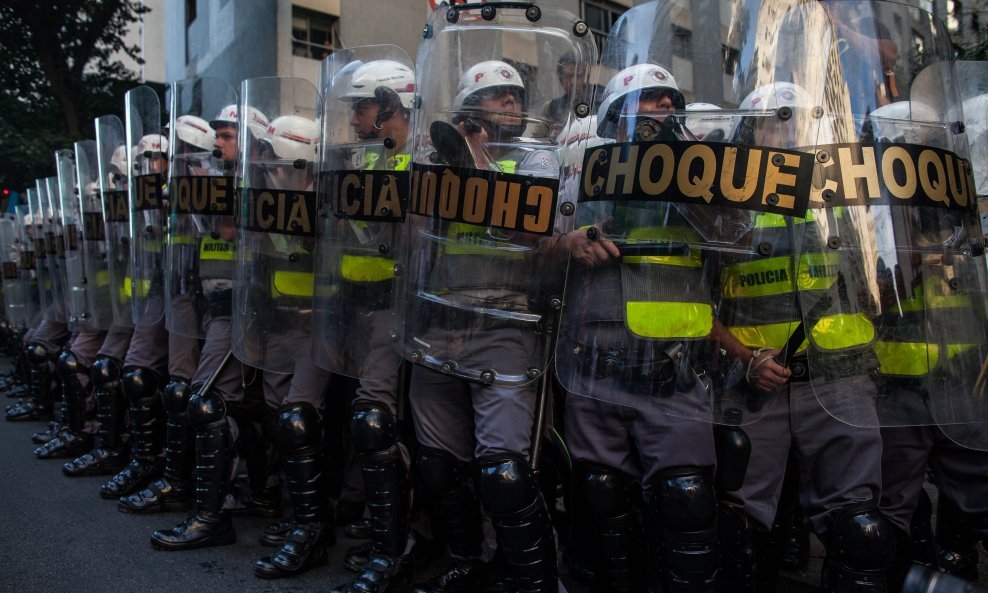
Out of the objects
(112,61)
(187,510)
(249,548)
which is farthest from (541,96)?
(112,61)

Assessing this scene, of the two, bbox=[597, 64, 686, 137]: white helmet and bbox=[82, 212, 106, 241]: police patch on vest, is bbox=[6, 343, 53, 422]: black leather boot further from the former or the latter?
bbox=[597, 64, 686, 137]: white helmet

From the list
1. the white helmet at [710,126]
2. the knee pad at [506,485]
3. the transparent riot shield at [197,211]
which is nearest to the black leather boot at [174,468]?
the transparent riot shield at [197,211]

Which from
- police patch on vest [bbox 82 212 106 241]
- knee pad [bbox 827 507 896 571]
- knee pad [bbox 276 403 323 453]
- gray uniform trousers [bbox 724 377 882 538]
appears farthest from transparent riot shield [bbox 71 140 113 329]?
knee pad [bbox 827 507 896 571]

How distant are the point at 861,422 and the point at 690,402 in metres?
0.50

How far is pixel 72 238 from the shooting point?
5.33 metres

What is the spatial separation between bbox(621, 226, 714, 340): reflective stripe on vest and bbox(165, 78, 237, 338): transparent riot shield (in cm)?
219

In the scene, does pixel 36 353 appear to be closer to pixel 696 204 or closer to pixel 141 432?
pixel 141 432

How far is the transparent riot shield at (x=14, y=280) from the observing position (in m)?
7.43

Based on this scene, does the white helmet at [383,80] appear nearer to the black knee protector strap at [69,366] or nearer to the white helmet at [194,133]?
the white helmet at [194,133]

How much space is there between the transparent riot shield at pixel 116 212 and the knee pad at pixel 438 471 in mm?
2346

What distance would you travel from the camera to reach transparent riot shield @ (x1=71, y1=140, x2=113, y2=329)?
4.73m

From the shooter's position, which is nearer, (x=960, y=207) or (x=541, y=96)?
(x=960, y=207)

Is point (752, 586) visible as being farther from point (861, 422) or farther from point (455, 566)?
point (455, 566)

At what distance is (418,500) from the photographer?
3.35 meters
